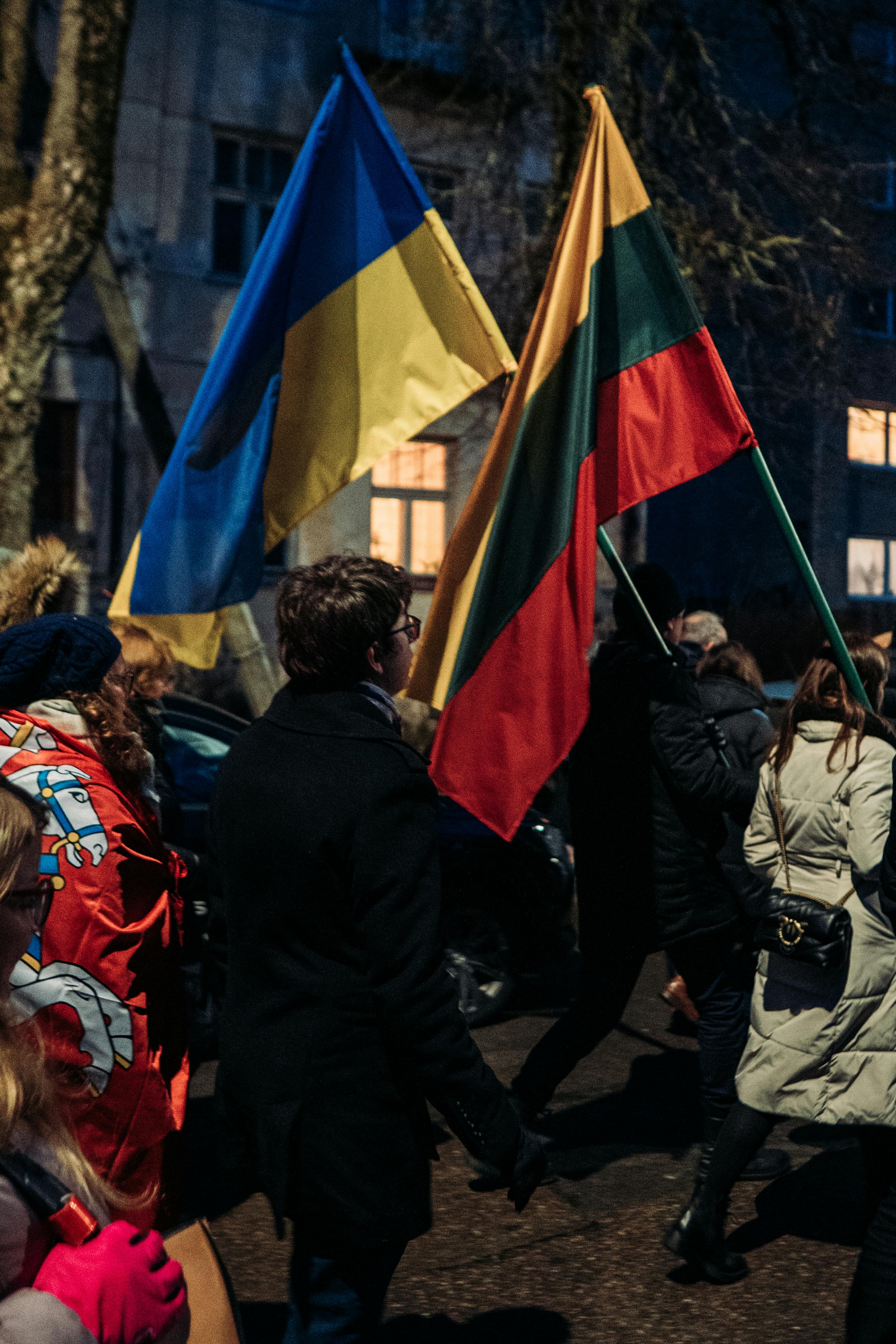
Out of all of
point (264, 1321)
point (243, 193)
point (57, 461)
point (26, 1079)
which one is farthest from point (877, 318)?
point (26, 1079)

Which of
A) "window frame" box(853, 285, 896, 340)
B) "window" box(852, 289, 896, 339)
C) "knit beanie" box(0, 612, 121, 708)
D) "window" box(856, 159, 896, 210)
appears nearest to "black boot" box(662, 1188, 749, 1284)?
"knit beanie" box(0, 612, 121, 708)

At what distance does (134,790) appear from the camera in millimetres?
2701

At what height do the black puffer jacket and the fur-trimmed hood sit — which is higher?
the fur-trimmed hood

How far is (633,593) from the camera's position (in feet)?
14.3

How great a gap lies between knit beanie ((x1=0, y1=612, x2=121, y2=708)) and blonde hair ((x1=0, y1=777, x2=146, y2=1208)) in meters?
1.21

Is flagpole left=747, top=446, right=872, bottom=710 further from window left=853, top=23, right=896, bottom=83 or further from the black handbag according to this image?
window left=853, top=23, right=896, bottom=83

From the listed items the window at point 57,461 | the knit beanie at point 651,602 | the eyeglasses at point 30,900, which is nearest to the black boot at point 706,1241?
the knit beanie at point 651,602

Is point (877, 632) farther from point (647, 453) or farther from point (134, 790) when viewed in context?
point (134, 790)

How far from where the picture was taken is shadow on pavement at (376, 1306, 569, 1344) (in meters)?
3.42

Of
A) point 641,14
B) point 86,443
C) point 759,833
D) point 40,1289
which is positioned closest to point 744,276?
point 641,14

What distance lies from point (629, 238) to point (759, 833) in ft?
6.25

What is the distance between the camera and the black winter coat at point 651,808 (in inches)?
170

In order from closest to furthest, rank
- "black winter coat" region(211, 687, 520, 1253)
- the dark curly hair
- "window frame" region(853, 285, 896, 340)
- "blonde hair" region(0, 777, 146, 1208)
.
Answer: "blonde hair" region(0, 777, 146, 1208) < "black winter coat" region(211, 687, 520, 1253) < the dark curly hair < "window frame" region(853, 285, 896, 340)

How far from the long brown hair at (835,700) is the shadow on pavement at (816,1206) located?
1416 millimetres
